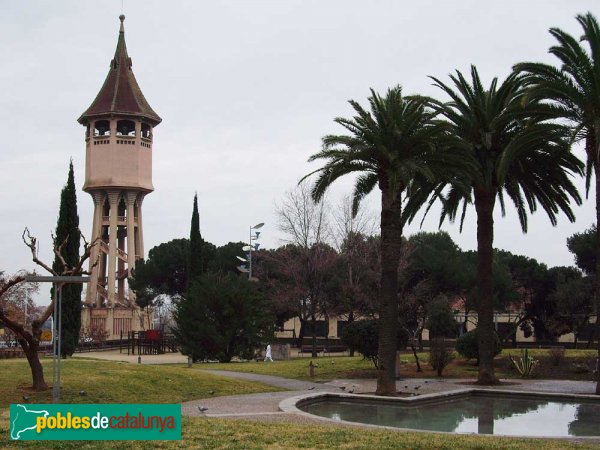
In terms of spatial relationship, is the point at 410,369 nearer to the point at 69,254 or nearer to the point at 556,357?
the point at 556,357

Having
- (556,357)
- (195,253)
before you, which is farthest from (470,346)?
(195,253)

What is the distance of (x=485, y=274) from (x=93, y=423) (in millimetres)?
18025

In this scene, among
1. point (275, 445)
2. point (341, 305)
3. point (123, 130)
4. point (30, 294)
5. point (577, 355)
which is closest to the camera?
point (275, 445)

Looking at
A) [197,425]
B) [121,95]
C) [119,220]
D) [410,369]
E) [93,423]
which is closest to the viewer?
[93,423]

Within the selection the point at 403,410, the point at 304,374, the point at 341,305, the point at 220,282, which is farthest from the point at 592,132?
the point at 341,305

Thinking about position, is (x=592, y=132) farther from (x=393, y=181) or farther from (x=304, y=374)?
(x=304, y=374)

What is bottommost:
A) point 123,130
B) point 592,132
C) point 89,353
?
point 89,353

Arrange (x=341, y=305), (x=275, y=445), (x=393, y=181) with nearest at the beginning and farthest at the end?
(x=275, y=445) < (x=393, y=181) < (x=341, y=305)

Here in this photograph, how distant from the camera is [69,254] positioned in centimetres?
3700

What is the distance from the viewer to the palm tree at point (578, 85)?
72.5 ft

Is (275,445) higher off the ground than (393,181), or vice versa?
(393,181)

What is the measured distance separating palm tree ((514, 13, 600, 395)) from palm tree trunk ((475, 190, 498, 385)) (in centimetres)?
413

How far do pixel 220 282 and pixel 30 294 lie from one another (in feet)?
106

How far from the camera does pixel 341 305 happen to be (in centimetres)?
5184
